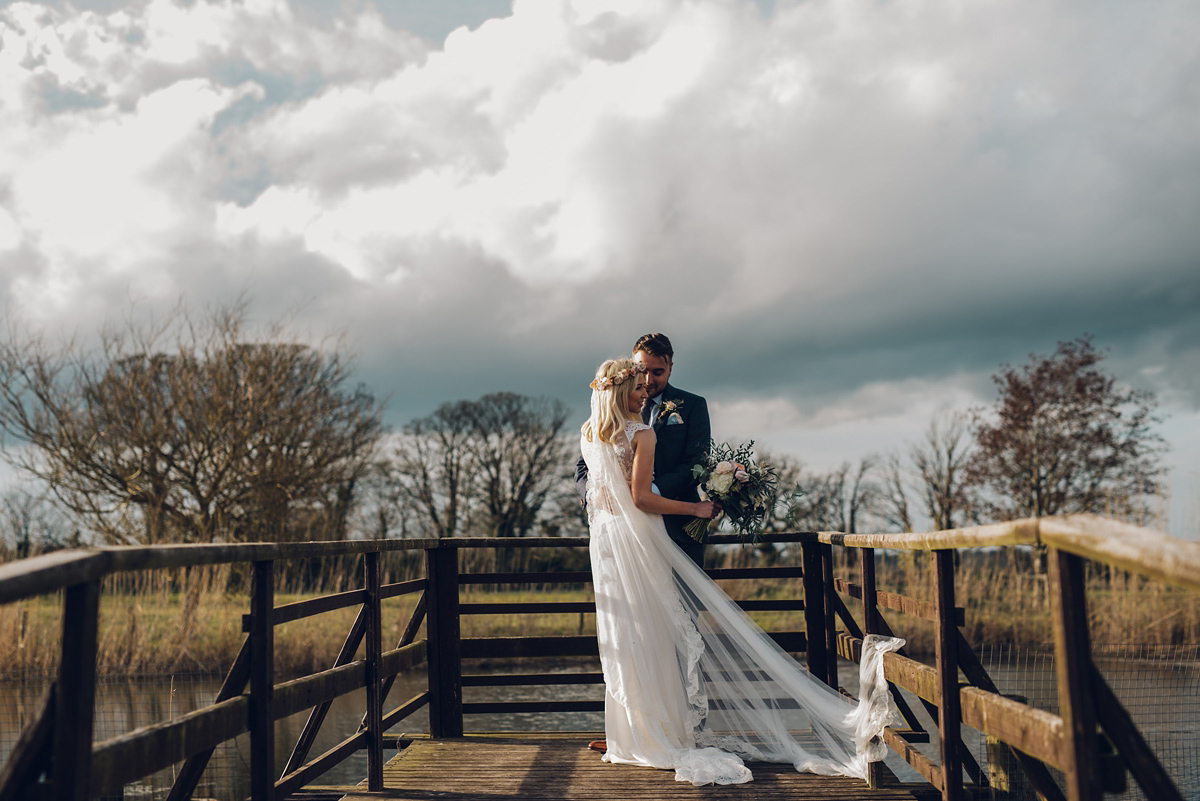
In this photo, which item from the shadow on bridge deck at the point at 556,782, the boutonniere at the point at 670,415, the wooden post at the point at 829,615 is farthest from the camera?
the wooden post at the point at 829,615

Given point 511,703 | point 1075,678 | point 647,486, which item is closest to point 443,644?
point 511,703

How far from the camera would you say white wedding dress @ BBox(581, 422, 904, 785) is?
3900mm

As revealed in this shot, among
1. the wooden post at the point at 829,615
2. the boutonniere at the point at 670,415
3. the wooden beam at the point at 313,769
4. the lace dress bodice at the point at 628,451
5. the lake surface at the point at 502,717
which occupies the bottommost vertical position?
the lake surface at the point at 502,717

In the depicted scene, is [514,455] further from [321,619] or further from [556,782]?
[556,782]

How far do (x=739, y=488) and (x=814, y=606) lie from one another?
1.26 metres

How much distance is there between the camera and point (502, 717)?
1008cm

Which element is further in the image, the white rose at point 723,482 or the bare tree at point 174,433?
the bare tree at point 174,433

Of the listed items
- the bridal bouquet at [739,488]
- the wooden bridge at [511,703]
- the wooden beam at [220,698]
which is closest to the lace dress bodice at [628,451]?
the bridal bouquet at [739,488]

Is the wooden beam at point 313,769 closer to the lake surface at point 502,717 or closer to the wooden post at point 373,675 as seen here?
the wooden post at point 373,675

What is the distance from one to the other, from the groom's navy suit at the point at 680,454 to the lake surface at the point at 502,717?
217 cm

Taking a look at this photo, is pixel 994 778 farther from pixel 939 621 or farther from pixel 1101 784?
pixel 1101 784

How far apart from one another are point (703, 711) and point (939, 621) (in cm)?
153

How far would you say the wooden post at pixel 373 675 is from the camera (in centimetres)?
381

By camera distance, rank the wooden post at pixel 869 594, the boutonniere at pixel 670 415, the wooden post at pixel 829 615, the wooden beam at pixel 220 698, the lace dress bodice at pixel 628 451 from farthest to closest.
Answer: the wooden post at pixel 829 615 < the boutonniere at pixel 670 415 < the lace dress bodice at pixel 628 451 < the wooden post at pixel 869 594 < the wooden beam at pixel 220 698
